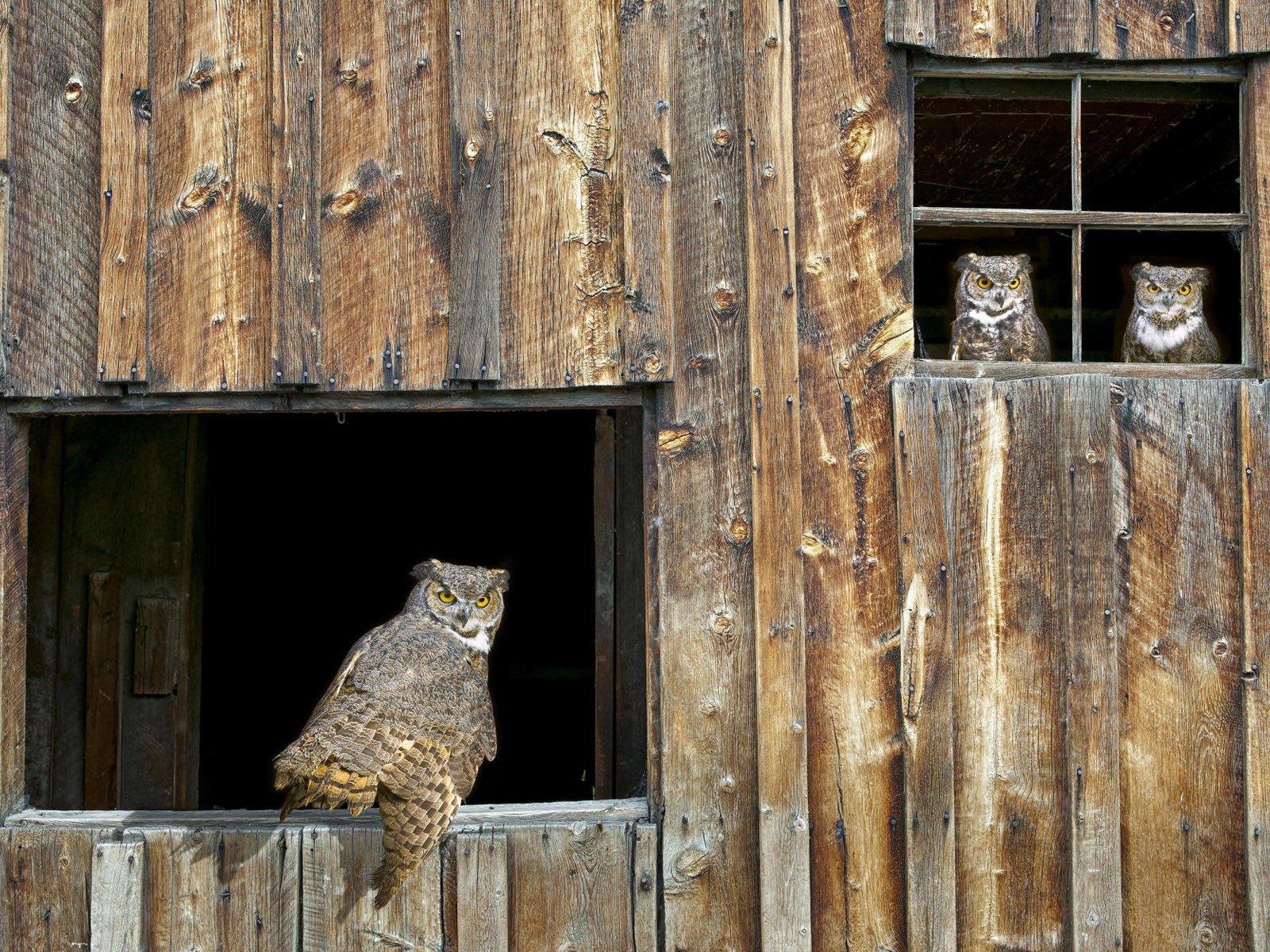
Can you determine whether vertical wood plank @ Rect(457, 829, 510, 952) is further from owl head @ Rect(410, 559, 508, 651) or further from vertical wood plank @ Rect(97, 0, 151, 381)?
vertical wood plank @ Rect(97, 0, 151, 381)

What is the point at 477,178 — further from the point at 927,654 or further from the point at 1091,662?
the point at 1091,662

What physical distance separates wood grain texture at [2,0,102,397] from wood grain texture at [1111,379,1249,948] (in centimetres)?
277

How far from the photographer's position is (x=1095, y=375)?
2.87m

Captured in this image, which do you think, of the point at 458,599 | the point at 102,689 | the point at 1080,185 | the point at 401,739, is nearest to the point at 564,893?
the point at 401,739

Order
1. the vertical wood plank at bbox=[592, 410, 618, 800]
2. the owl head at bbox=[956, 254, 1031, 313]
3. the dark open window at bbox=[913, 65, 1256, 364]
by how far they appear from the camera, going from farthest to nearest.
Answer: the vertical wood plank at bbox=[592, 410, 618, 800], the owl head at bbox=[956, 254, 1031, 313], the dark open window at bbox=[913, 65, 1256, 364]

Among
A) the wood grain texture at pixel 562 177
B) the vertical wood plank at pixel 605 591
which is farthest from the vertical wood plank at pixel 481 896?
the wood grain texture at pixel 562 177

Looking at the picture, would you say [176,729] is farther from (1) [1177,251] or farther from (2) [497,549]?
(1) [1177,251]

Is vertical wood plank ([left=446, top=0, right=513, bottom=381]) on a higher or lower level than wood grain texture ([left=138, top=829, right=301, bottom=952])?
higher

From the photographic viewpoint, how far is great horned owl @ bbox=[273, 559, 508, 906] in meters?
2.61

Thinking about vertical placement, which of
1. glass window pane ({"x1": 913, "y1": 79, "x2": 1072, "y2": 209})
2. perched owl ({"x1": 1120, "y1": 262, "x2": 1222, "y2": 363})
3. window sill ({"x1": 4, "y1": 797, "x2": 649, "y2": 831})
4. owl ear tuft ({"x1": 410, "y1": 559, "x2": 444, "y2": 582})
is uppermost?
glass window pane ({"x1": 913, "y1": 79, "x2": 1072, "y2": 209})

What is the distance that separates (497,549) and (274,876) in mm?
4228

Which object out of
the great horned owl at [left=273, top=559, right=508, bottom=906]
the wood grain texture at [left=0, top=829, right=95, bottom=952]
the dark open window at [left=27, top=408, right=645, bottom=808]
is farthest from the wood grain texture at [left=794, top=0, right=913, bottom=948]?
the wood grain texture at [left=0, top=829, right=95, bottom=952]

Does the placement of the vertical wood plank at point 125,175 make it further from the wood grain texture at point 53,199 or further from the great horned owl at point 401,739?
the great horned owl at point 401,739

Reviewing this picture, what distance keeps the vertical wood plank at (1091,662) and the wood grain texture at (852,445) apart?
0.44 metres
